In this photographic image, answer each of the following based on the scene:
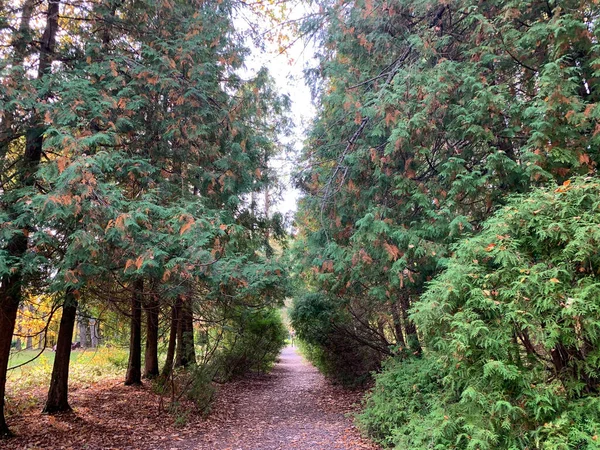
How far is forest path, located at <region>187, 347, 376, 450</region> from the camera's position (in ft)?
19.2

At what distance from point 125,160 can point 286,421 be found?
5.70 m

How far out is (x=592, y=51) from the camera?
4.40m

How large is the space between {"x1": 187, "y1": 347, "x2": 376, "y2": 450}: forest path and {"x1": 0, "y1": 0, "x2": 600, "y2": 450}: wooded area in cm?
79

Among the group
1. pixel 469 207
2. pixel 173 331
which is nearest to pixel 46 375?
pixel 173 331

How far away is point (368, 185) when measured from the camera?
22.5ft

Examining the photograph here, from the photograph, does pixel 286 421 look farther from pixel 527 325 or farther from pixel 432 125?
pixel 432 125

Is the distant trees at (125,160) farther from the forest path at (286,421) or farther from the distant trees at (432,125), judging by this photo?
the forest path at (286,421)

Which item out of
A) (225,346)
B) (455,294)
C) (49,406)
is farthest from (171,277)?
(225,346)

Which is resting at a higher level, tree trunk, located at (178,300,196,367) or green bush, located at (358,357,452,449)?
tree trunk, located at (178,300,196,367)

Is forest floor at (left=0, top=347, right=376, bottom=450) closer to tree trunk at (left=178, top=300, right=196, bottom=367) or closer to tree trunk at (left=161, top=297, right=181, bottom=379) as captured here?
tree trunk at (left=161, top=297, right=181, bottom=379)

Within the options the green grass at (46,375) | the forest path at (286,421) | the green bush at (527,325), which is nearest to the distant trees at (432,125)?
the green bush at (527,325)

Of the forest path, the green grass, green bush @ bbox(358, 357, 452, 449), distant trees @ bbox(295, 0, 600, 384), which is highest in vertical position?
distant trees @ bbox(295, 0, 600, 384)

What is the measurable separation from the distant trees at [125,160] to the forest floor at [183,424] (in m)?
0.74

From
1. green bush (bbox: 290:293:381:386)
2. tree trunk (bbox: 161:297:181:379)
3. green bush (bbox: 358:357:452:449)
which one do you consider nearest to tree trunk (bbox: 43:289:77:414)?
tree trunk (bbox: 161:297:181:379)
